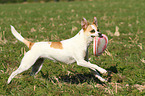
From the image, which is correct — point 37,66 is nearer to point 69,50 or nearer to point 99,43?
point 69,50

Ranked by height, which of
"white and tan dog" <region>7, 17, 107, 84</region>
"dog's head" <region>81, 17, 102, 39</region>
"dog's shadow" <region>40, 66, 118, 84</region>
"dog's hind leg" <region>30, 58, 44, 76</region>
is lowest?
"dog's shadow" <region>40, 66, 118, 84</region>

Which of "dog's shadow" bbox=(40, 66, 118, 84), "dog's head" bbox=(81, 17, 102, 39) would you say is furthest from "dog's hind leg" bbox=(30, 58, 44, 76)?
"dog's head" bbox=(81, 17, 102, 39)

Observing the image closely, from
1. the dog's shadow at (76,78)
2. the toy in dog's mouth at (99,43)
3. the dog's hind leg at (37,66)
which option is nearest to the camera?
the toy in dog's mouth at (99,43)

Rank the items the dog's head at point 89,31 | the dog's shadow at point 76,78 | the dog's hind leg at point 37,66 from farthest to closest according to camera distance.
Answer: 1. the dog's shadow at point 76,78
2. the dog's hind leg at point 37,66
3. the dog's head at point 89,31

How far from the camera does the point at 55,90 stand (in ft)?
11.6

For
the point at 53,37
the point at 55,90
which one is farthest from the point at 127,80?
the point at 53,37

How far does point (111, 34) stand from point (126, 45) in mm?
1497

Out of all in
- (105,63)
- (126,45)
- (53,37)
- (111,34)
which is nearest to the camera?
(105,63)

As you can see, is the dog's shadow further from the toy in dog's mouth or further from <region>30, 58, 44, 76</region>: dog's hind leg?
the toy in dog's mouth

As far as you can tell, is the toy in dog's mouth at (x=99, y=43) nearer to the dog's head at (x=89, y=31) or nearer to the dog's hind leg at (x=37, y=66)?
the dog's head at (x=89, y=31)

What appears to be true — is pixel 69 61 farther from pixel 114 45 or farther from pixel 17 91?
pixel 114 45

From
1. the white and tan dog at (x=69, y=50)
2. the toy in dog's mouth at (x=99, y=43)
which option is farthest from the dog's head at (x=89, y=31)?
the toy in dog's mouth at (x=99, y=43)

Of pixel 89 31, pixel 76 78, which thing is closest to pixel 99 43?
pixel 89 31

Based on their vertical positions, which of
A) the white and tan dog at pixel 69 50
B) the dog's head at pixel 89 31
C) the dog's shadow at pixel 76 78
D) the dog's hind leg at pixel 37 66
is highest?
the dog's head at pixel 89 31
